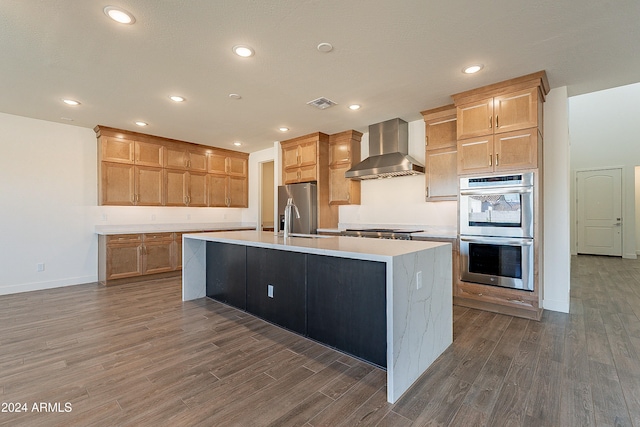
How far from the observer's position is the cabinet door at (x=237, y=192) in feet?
22.2

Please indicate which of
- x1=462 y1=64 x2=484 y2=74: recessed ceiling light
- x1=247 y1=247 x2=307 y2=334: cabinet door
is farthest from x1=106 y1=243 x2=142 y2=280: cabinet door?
x1=462 y1=64 x2=484 y2=74: recessed ceiling light

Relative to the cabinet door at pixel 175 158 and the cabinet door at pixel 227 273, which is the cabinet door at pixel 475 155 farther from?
the cabinet door at pixel 175 158

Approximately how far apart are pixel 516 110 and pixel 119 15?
3.75m

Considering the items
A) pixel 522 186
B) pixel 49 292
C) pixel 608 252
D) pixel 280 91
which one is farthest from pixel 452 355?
pixel 608 252

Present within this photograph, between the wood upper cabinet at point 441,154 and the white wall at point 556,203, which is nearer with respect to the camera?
the white wall at point 556,203

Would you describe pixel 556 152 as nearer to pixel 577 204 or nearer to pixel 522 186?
pixel 522 186

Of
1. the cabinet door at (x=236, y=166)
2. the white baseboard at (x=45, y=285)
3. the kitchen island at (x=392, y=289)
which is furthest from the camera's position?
the cabinet door at (x=236, y=166)

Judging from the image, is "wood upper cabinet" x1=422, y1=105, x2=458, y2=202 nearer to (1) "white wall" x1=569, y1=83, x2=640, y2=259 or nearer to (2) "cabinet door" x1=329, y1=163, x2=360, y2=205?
(2) "cabinet door" x1=329, y1=163, x2=360, y2=205

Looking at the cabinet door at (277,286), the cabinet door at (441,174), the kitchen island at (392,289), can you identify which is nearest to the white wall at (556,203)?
the cabinet door at (441,174)

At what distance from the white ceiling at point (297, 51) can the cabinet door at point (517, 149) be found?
0.62 metres

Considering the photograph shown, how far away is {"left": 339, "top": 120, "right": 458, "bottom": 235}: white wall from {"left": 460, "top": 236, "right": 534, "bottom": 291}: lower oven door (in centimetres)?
83

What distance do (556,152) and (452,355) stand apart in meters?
2.69

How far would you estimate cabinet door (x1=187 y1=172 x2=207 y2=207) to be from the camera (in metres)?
6.05

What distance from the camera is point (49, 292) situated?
438cm
